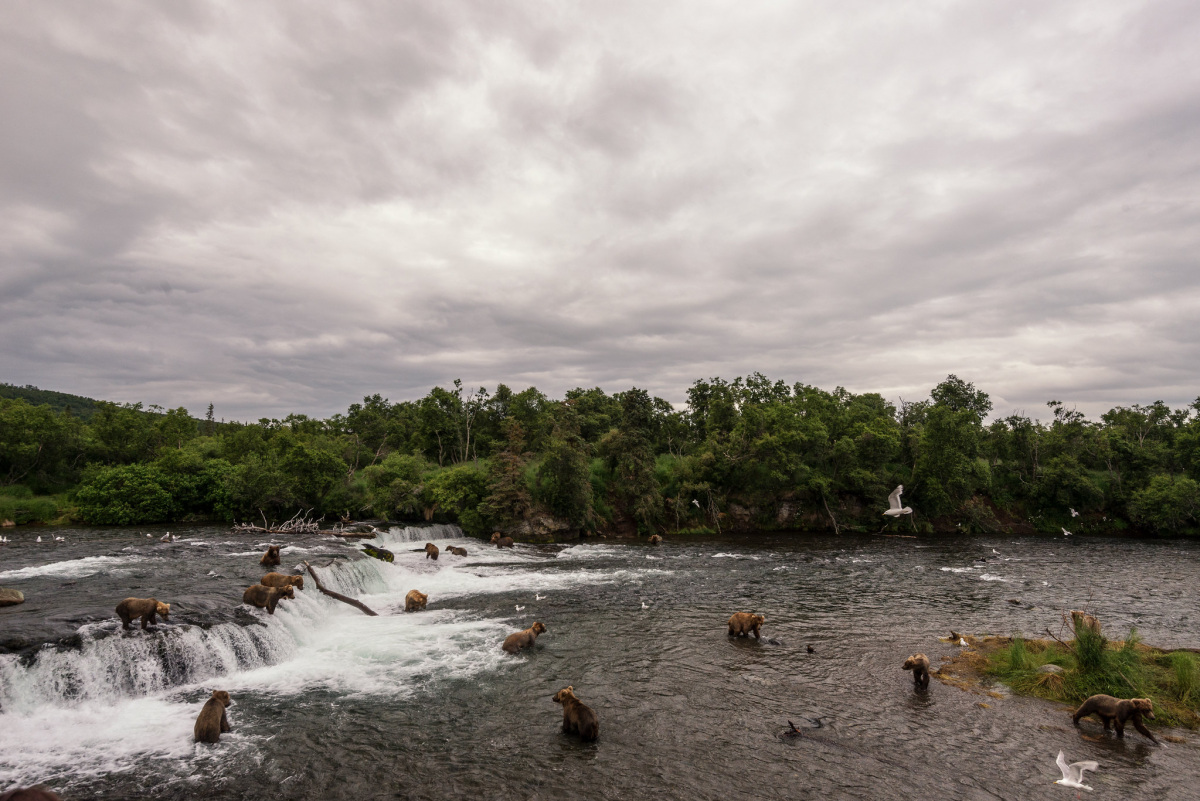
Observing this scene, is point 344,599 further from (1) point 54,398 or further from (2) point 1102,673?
(1) point 54,398

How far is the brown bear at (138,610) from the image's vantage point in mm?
13141

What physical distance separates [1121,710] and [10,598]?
27554 mm

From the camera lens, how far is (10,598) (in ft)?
49.6

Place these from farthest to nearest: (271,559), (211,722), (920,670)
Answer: (271,559) → (920,670) → (211,722)

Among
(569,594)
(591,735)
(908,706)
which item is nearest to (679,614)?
(569,594)

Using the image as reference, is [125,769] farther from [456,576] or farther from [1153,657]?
[1153,657]

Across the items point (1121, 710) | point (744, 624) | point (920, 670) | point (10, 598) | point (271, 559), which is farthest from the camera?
point (271, 559)

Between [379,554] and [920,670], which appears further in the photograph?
[379,554]

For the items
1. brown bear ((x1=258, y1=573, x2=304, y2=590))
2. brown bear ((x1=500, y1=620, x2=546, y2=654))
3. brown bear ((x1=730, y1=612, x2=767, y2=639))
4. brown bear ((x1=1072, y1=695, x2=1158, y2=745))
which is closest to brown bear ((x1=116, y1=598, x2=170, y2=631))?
brown bear ((x1=258, y1=573, x2=304, y2=590))

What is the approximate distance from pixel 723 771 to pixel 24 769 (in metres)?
11.6

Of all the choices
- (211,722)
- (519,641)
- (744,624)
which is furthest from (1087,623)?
(211,722)

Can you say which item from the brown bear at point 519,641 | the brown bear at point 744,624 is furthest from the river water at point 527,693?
the brown bear at point 744,624

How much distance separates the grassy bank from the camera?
11641 millimetres

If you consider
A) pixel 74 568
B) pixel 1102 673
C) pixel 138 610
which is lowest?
pixel 1102 673
